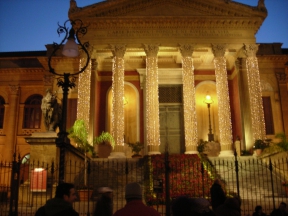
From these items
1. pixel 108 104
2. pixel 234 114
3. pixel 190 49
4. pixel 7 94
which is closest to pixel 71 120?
pixel 108 104

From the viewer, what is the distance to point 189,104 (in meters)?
23.0

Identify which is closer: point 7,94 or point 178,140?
point 178,140

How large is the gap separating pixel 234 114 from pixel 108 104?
33.6ft

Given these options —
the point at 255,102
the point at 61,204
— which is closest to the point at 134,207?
the point at 61,204

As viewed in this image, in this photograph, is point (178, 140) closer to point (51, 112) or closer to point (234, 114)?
point (234, 114)

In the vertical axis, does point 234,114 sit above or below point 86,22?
below

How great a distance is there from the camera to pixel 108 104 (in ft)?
89.2

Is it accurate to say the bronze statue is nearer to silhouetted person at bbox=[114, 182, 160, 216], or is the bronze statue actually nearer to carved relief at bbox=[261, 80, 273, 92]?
silhouetted person at bbox=[114, 182, 160, 216]

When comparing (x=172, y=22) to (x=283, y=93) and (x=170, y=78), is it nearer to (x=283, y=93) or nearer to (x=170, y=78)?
(x=170, y=78)

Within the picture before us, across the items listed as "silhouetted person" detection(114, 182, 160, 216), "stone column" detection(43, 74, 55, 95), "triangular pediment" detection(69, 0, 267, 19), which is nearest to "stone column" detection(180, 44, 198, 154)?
"triangular pediment" detection(69, 0, 267, 19)

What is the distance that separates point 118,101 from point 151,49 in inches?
174

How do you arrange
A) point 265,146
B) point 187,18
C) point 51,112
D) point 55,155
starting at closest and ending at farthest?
point 55,155 < point 51,112 < point 265,146 < point 187,18

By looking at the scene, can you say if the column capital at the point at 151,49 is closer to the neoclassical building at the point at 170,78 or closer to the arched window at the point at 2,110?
the neoclassical building at the point at 170,78

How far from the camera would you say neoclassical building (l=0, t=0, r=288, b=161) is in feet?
75.9
